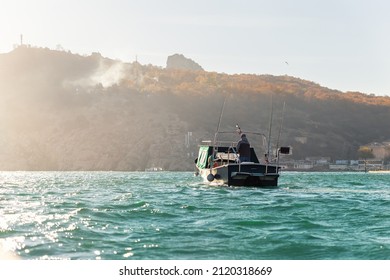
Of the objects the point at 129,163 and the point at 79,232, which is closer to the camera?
the point at 79,232

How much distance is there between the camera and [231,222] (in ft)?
77.0

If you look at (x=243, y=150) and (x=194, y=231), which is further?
→ (x=243, y=150)

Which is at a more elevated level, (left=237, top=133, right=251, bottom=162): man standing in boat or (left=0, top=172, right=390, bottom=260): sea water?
(left=237, top=133, right=251, bottom=162): man standing in boat

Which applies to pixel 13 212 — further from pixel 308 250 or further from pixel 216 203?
pixel 308 250

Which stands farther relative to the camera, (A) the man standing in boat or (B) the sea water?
(A) the man standing in boat

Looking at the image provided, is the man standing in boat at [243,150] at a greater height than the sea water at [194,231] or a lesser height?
greater

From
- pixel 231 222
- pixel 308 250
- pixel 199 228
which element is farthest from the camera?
pixel 231 222

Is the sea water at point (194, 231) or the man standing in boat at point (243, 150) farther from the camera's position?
the man standing in boat at point (243, 150)

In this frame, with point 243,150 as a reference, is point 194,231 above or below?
below

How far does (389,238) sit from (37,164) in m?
178

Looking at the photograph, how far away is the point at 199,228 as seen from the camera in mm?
21719

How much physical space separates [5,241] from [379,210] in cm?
1607

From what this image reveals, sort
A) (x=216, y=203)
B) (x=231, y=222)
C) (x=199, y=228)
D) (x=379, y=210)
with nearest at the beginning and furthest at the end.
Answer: (x=199, y=228) < (x=231, y=222) < (x=379, y=210) < (x=216, y=203)
